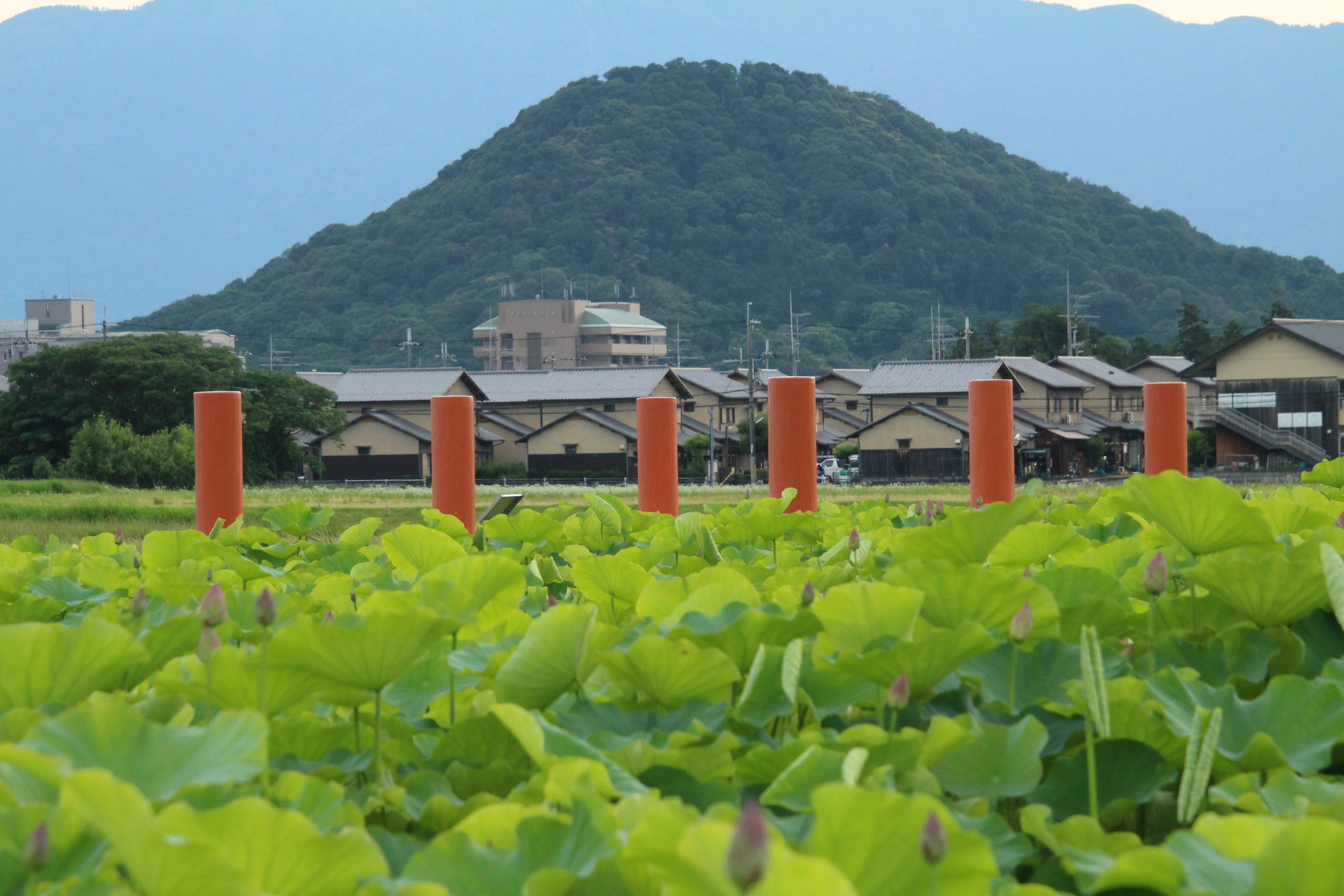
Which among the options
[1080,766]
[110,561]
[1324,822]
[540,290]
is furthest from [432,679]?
[540,290]

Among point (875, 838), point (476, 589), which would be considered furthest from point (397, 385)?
point (875, 838)

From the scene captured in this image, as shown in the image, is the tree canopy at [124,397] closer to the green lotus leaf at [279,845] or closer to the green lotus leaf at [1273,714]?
the green lotus leaf at [1273,714]

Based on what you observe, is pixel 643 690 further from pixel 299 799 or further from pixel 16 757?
pixel 16 757

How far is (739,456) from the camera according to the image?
2015 inches

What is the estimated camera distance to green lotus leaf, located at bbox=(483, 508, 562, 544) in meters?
2.53

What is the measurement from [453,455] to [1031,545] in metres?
3.05

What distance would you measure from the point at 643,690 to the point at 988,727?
0.34 metres

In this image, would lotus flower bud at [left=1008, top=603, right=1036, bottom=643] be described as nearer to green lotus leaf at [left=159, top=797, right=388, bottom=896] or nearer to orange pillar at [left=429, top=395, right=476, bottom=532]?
green lotus leaf at [left=159, top=797, right=388, bottom=896]

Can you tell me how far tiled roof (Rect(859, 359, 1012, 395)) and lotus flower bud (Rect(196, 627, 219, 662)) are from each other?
45.5m

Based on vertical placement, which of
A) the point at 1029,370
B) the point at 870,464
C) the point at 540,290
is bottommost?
the point at 870,464

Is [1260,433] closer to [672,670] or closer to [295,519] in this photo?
[295,519]

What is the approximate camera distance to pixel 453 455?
4.45 m

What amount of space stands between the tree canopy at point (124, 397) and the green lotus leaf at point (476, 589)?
35842mm

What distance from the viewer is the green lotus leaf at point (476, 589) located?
4.34 feet
